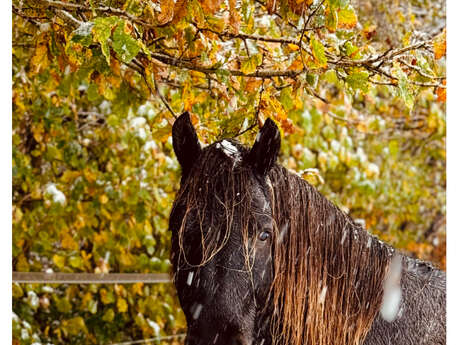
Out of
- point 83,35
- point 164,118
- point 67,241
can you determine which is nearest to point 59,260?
point 67,241

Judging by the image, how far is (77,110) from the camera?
562cm

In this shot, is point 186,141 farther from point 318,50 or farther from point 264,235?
point 318,50

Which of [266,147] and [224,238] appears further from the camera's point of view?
[266,147]

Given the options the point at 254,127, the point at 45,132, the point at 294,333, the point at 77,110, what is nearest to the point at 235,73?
the point at 254,127

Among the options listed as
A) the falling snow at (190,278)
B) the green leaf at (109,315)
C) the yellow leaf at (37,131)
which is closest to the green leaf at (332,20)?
the falling snow at (190,278)

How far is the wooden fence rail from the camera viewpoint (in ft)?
14.0

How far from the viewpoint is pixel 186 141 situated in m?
1.99

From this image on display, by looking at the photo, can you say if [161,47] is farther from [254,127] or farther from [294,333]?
[294,333]

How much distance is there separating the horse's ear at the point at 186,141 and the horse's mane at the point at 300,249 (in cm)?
5

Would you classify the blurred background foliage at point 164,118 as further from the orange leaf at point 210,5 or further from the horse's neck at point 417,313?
the horse's neck at point 417,313

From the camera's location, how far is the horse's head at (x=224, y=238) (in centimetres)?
166

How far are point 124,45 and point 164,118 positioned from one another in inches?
67.2

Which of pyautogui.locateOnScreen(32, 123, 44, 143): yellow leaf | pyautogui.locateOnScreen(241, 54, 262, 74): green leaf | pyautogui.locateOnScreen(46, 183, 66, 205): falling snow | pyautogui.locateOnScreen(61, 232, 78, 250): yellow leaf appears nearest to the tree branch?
pyautogui.locateOnScreen(241, 54, 262, 74): green leaf

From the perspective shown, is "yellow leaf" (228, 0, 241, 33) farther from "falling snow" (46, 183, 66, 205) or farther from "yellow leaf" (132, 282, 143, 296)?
"yellow leaf" (132, 282, 143, 296)
